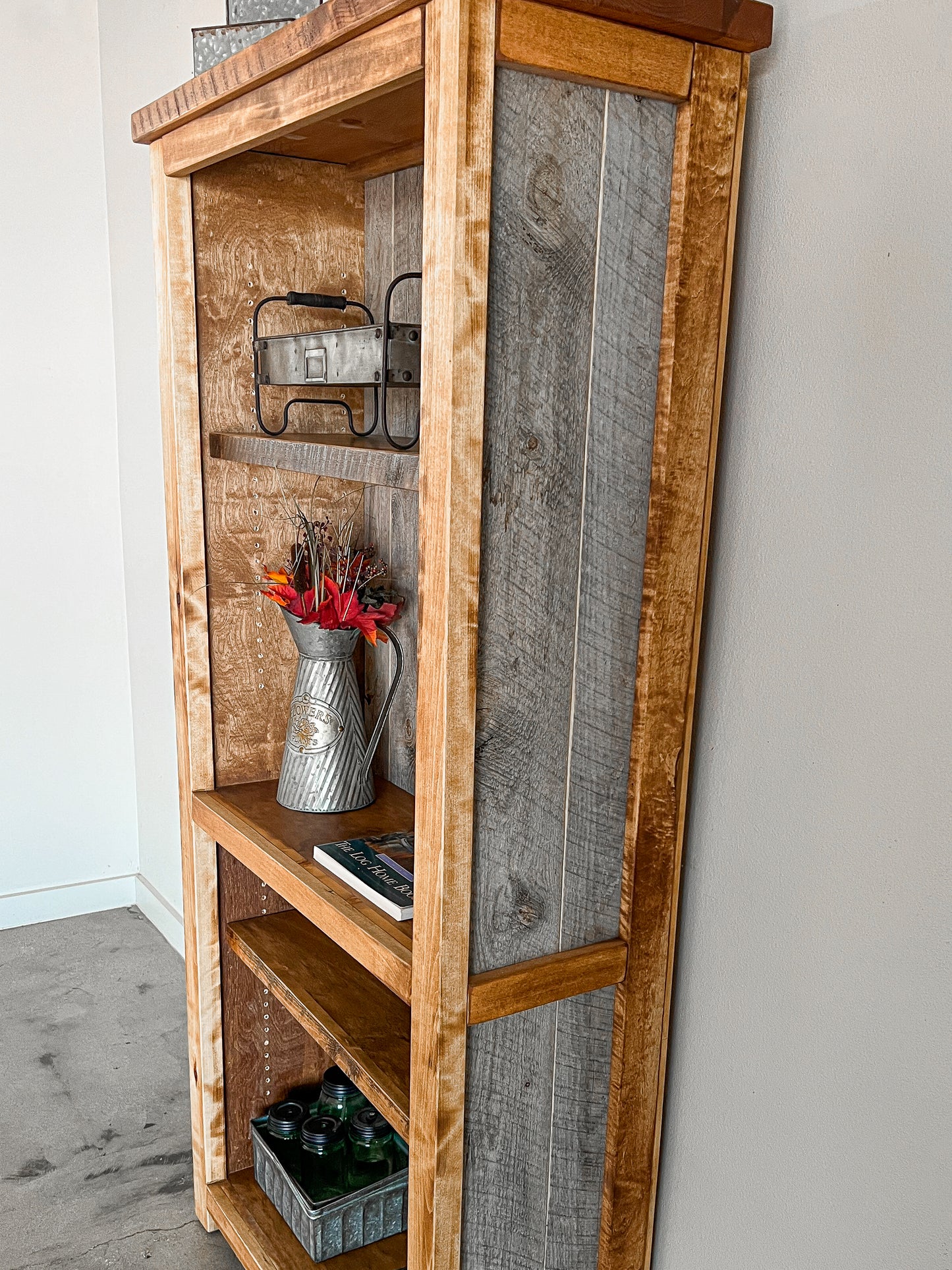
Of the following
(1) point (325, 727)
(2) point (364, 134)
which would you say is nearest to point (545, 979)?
(1) point (325, 727)

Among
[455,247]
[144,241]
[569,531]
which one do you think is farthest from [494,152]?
[144,241]

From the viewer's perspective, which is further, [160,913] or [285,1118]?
[160,913]

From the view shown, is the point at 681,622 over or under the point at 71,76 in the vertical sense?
under

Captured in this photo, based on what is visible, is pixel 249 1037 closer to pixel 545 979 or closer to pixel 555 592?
pixel 545 979

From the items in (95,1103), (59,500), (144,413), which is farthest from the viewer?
(59,500)

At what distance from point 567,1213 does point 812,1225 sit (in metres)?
0.28

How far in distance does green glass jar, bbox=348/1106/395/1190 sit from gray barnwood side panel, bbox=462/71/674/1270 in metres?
0.54

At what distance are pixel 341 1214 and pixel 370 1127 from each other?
0.43 feet

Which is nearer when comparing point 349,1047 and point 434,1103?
point 434,1103

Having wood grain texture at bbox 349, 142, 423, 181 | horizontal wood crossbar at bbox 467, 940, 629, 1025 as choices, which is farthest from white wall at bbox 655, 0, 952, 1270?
wood grain texture at bbox 349, 142, 423, 181

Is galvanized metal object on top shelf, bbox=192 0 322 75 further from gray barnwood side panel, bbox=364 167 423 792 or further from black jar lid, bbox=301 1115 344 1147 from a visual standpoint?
black jar lid, bbox=301 1115 344 1147

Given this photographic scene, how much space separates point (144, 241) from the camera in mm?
2703

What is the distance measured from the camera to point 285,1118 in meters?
1.85

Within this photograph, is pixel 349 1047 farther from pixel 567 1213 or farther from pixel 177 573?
pixel 177 573
